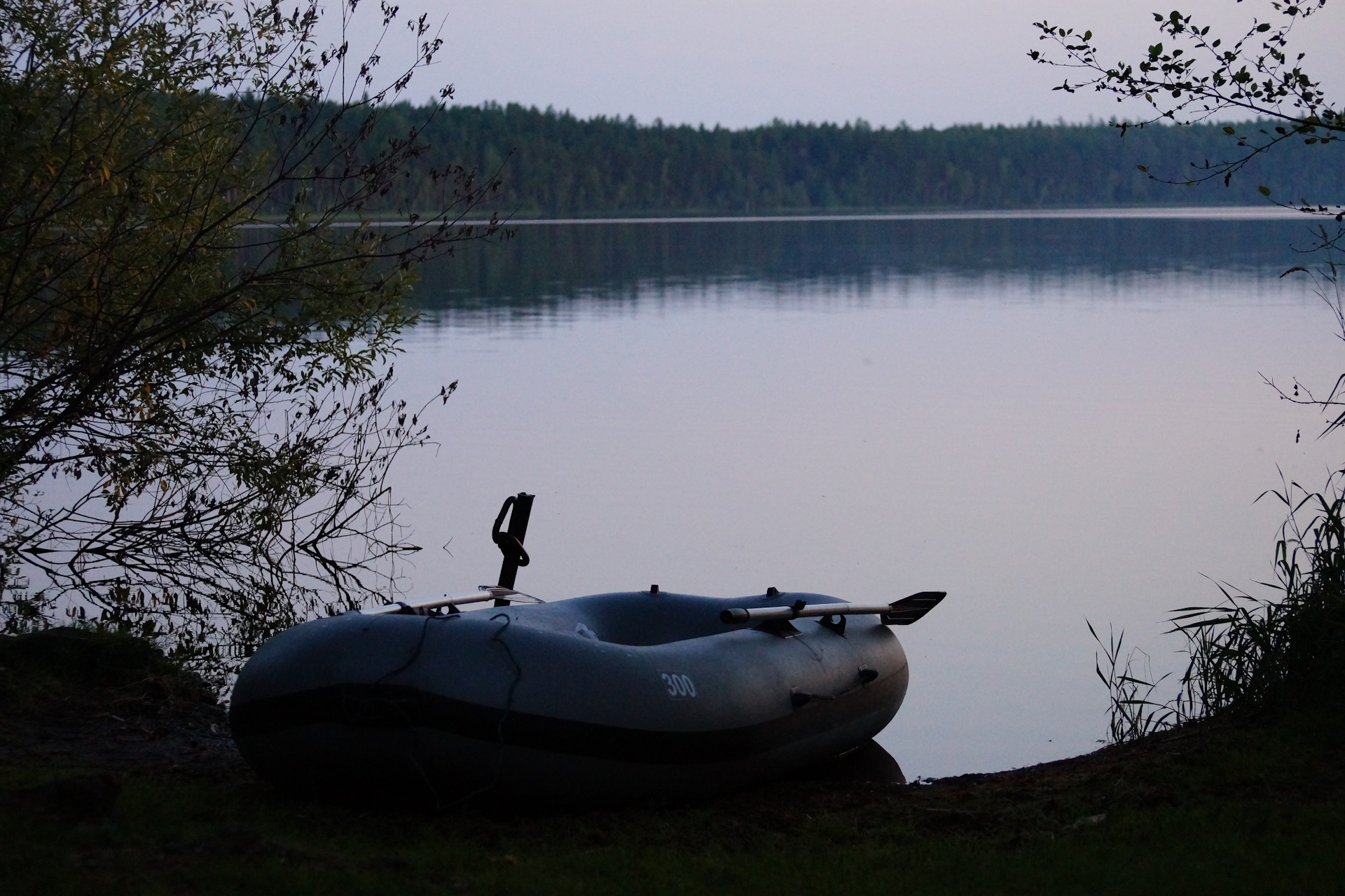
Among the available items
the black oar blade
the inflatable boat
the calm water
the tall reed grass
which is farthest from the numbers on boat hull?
the tall reed grass

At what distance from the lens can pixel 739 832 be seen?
207 inches

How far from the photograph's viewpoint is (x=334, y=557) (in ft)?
33.5

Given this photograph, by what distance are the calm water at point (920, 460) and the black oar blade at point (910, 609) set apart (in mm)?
700

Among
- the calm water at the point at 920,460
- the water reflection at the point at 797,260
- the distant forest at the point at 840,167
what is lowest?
the calm water at the point at 920,460

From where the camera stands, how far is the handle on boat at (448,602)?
582cm

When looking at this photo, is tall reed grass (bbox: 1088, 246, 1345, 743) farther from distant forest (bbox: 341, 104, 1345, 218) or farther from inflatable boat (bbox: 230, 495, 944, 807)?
distant forest (bbox: 341, 104, 1345, 218)

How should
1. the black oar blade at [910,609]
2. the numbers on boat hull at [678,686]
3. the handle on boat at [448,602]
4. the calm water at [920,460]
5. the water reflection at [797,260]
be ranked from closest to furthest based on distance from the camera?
the numbers on boat hull at [678,686] → the handle on boat at [448,602] → the black oar blade at [910,609] → the calm water at [920,460] → the water reflection at [797,260]

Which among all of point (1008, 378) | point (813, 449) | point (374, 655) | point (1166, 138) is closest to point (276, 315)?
point (374, 655)

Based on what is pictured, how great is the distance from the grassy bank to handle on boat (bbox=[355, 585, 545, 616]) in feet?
2.56

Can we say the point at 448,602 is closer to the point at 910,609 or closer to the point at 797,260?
the point at 910,609

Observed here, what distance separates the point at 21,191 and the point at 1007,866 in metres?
5.21

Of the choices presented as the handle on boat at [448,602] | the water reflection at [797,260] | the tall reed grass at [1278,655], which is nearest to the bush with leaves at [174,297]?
the handle on boat at [448,602]

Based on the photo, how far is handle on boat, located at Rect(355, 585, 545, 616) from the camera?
582 cm

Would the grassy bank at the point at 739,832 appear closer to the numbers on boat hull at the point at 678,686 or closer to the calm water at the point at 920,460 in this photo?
the numbers on boat hull at the point at 678,686
